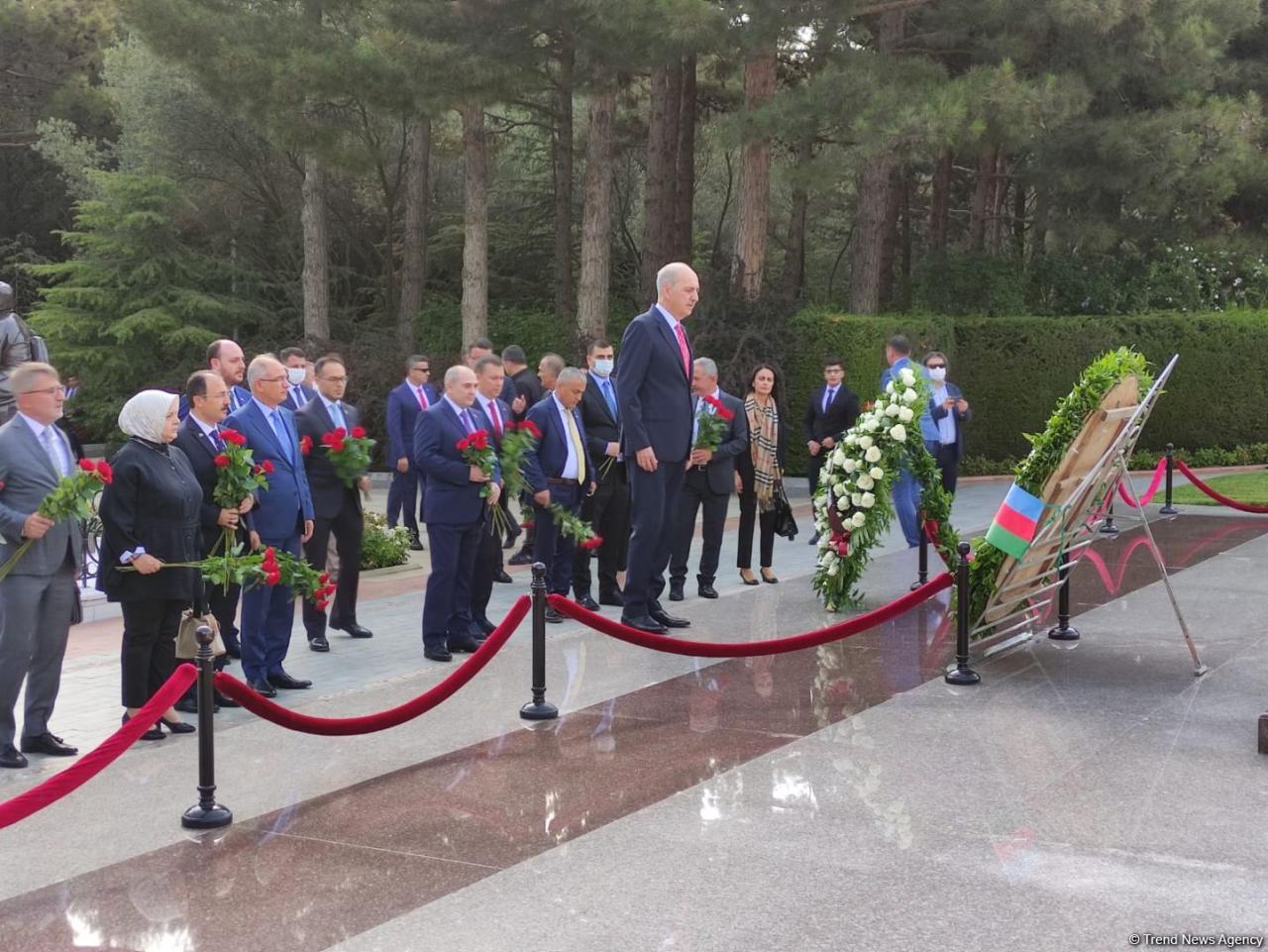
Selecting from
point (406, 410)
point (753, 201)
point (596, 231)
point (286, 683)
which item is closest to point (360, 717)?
point (286, 683)

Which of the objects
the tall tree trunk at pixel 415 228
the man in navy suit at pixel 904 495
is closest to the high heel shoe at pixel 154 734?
the man in navy suit at pixel 904 495

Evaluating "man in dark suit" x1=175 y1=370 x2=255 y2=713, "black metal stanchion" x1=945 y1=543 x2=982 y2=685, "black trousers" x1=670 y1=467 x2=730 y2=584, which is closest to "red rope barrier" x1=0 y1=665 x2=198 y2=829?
"man in dark suit" x1=175 y1=370 x2=255 y2=713

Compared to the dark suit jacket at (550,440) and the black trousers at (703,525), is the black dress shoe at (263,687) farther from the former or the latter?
the black trousers at (703,525)

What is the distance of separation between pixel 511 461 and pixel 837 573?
261 centimetres

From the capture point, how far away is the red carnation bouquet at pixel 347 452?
8977 mm

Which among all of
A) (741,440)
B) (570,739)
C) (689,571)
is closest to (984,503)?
(689,571)

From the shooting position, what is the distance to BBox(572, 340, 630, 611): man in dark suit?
10875mm

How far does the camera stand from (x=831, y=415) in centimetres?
1395

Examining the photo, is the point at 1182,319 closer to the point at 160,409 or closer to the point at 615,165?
the point at 615,165

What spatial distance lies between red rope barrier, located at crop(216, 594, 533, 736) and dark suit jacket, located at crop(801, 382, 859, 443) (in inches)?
279

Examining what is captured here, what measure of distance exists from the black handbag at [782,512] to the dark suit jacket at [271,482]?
441 cm

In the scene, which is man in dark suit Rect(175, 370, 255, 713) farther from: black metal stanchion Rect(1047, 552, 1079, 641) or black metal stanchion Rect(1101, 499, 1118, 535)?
black metal stanchion Rect(1101, 499, 1118, 535)

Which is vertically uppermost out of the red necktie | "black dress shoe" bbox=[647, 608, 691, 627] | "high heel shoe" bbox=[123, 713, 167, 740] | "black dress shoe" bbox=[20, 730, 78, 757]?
the red necktie

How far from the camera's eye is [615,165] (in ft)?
115
